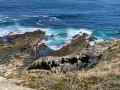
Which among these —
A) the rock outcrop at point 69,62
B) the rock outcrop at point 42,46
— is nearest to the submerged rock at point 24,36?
the rock outcrop at point 42,46

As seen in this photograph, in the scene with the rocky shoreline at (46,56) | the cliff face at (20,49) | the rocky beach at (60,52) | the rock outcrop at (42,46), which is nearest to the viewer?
the rocky beach at (60,52)

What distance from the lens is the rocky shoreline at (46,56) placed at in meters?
22.6

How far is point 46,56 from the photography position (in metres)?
36.7

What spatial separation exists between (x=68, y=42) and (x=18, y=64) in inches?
686

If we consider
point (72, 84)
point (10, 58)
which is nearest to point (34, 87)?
point (72, 84)

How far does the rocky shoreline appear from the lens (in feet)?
74.3

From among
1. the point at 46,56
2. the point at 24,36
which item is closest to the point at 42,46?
the point at 46,56

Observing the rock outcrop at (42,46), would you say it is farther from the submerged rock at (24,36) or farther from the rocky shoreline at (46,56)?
the submerged rock at (24,36)

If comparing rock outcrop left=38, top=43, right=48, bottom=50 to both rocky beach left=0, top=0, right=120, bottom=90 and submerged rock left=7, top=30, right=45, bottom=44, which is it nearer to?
rocky beach left=0, top=0, right=120, bottom=90

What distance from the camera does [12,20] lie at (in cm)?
6144

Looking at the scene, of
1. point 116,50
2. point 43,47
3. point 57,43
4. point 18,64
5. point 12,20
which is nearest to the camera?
point 116,50

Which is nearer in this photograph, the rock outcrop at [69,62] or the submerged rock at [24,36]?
the rock outcrop at [69,62]

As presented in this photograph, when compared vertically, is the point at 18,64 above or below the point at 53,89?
below

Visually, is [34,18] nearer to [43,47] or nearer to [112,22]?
[43,47]
